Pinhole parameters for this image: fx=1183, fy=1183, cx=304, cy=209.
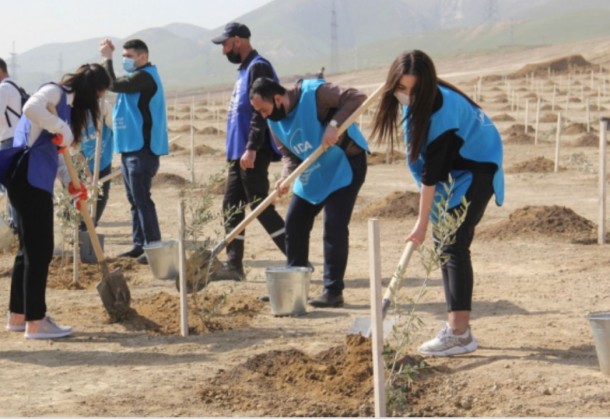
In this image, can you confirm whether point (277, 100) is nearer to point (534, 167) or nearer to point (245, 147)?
point (245, 147)

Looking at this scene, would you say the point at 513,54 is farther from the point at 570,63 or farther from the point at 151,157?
the point at 151,157

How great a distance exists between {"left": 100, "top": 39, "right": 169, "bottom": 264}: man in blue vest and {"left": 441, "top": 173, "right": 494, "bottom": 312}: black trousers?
3980 mm

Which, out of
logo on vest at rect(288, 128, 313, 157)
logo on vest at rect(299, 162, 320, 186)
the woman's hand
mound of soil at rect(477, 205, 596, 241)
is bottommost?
mound of soil at rect(477, 205, 596, 241)

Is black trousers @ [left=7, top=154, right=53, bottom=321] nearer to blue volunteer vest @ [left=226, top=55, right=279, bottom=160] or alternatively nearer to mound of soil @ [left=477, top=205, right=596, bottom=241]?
blue volunteer vest @ [left=226, top=55, right=279, bottom=160]

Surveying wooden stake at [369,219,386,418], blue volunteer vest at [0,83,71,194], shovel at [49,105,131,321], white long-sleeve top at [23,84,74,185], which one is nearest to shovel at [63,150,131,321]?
shovel at [49,105,131,321]

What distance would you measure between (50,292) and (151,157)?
5.25ft

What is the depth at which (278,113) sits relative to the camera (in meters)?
7.41

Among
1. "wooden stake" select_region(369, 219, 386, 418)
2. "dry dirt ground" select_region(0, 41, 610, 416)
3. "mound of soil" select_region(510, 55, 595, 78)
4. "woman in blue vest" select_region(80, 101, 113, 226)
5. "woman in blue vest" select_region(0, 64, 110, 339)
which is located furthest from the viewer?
"mound of soil" select_region(510, 55, 595, 78)

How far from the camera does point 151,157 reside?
9633mm

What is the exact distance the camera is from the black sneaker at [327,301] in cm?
775

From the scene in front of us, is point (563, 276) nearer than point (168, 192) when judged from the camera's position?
Yes

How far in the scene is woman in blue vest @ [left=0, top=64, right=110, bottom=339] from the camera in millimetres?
6602

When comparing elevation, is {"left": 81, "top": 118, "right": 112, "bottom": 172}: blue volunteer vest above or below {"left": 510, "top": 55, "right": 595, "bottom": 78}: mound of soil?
below

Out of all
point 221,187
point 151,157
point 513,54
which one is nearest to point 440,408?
point 151,157
